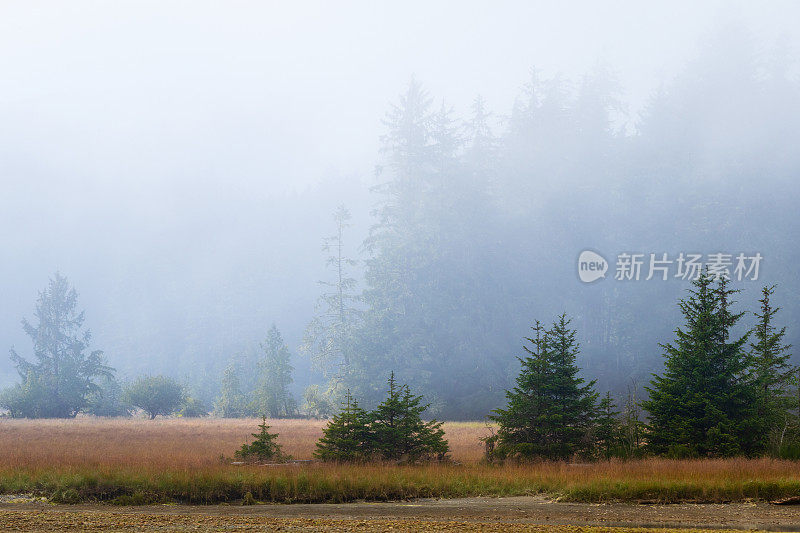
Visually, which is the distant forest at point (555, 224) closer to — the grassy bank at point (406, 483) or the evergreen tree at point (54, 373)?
the evergreen tree at point (54, 373)

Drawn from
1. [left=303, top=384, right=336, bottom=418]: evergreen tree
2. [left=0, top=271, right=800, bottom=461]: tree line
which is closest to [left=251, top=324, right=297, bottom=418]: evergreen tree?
[left=303, top=384, right=336, bottom=418]: evergreen tree

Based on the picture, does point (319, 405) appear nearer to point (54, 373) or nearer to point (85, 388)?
point (85, 388)

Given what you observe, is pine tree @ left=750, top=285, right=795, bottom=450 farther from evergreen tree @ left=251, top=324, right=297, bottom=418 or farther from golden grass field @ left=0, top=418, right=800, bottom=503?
evergreen tree @ left=251, top=324, right=297, bottom=418

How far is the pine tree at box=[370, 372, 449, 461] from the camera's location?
66.9 feet

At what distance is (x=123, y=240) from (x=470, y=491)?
149 metres

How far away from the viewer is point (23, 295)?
138 meters

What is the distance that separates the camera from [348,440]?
2038 centimetres

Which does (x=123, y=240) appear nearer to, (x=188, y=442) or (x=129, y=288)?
(x=129, y=288)

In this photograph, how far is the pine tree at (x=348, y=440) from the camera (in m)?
20.2

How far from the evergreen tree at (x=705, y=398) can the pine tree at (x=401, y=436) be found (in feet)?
24.0

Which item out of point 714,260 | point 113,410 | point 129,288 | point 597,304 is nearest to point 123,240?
point 129,288

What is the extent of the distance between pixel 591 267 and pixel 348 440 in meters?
51.3

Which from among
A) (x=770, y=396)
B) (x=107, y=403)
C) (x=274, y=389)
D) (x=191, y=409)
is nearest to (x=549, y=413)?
(x=770, y=396)

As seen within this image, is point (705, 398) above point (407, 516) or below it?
above
